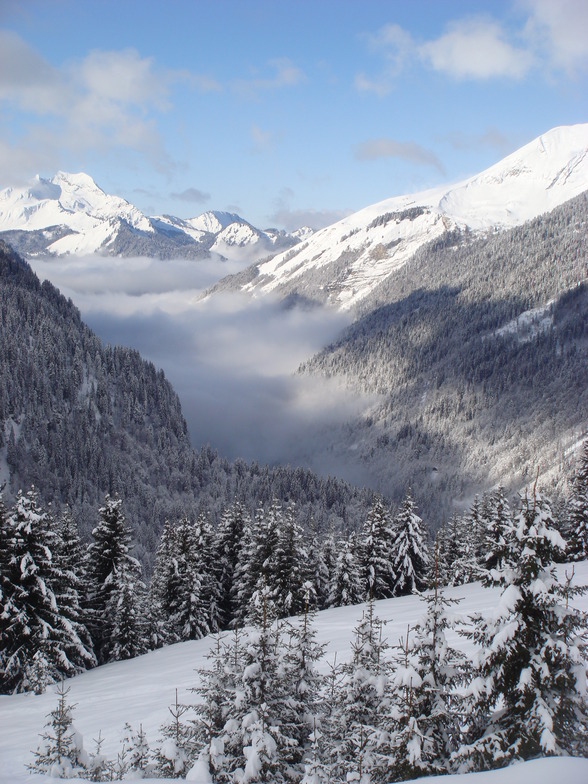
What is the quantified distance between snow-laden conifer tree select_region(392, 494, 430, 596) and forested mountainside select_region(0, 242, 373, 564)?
3587 inches

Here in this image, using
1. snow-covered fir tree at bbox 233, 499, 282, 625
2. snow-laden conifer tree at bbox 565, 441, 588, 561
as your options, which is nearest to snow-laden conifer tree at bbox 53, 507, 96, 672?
snow-covered fir tree at bbox 233, 499, 282, 625

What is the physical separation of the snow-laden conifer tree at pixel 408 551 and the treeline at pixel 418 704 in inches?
1336

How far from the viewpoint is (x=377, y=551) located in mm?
44844

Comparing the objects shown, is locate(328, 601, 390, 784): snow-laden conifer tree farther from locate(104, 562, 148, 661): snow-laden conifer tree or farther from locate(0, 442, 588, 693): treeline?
locate(104, 562, 148, 661): snow-laden conifer tree

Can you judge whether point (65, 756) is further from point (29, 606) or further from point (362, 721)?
point (29, 606)

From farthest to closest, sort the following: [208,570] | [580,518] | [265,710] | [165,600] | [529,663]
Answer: [580,518]
[208,570]
[165,600]
[265,710]
[529,663]

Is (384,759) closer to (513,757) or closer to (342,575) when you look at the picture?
(513,757)

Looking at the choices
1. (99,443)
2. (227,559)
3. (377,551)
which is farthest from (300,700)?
(99,443)

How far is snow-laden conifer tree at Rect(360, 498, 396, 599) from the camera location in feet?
146

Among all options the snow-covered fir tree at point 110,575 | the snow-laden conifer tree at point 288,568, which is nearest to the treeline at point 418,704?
the snow-covered fir tree at point 110,575

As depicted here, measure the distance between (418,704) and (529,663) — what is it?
2.27 m

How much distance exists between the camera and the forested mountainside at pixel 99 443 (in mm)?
144125

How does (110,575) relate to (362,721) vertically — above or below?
above

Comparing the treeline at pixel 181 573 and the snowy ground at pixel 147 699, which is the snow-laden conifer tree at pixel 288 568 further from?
the snowy ground at pixel 147 699
